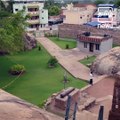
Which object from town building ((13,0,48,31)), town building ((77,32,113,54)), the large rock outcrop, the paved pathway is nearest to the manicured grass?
the paved pathway

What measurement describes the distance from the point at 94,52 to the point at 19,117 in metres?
23.2

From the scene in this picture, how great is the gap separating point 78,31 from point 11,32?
56.7ft

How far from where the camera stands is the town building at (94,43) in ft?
104

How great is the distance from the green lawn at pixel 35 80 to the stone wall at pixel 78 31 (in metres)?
10.2

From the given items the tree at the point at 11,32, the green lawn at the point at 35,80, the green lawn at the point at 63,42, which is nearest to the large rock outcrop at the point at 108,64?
the green lawn at the point at 35,80

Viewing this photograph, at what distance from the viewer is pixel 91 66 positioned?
25.2m

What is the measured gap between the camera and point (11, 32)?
23422 mm

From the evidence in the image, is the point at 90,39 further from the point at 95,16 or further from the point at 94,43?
the point at 95,16

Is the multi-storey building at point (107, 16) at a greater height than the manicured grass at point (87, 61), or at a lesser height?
greater

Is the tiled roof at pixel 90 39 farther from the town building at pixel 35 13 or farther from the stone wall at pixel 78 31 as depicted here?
the town building at pixel 35 13

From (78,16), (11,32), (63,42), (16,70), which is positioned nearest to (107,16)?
(78,16)

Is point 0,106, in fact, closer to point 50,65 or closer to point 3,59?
point 50,65

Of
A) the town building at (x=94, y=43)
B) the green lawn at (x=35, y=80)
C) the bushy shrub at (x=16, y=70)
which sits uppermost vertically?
the town building at (x=94, y=43)

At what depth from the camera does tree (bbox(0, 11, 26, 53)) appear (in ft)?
72.3
